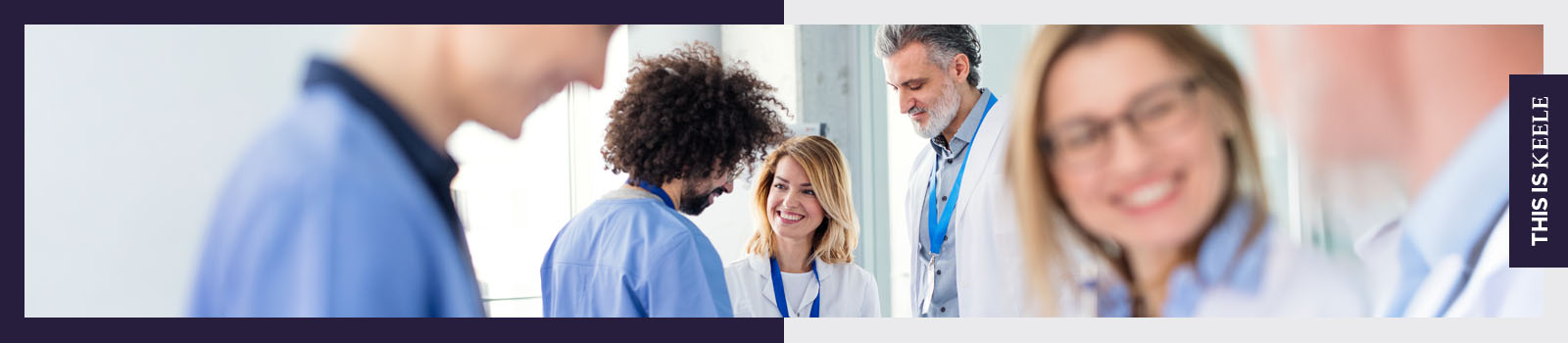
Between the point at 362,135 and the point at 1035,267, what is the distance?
1597 millimetres

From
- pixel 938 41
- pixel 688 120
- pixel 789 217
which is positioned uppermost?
pixel 938 41

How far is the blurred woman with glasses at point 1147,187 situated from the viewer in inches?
114

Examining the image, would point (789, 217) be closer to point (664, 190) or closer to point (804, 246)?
point (804, 246)

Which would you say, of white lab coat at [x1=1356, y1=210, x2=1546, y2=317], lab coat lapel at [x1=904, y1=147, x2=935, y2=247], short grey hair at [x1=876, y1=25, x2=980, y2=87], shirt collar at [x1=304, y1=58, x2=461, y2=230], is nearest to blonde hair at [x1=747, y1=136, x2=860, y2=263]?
lab coat lapel at [x1=904, y1=147, x2=935, y2=247]

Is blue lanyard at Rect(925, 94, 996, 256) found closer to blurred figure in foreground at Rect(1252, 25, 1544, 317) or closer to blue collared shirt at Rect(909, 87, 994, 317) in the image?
blue collared shirt at Rect(909, 87, 994, 317)

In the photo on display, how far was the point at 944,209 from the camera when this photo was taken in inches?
125

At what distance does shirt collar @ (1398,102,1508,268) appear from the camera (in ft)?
9.84

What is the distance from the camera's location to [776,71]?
10.0ft

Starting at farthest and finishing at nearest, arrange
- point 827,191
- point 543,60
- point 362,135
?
1. point 827,191
2. point 543,60
3. point 362,135

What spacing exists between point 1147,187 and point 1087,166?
0.15 m

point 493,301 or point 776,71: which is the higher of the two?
point 776,71

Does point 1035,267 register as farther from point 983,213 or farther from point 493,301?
point 493,301

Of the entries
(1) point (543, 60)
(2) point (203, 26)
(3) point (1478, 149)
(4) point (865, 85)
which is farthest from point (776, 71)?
(3) point (1478, 149)

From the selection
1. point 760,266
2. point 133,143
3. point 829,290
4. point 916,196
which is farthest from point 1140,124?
point 133,143
